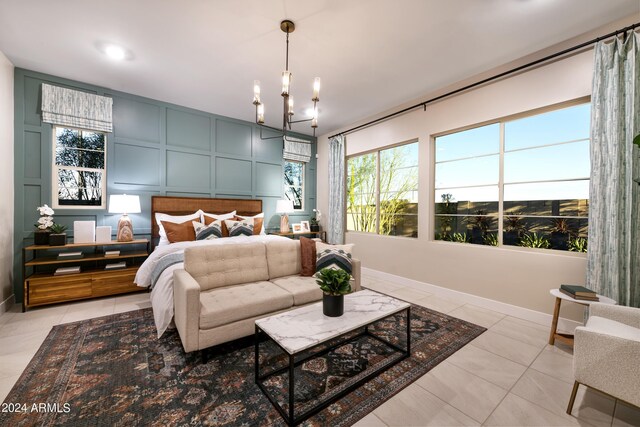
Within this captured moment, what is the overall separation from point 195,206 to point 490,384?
451cm

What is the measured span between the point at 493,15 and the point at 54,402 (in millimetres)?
4408

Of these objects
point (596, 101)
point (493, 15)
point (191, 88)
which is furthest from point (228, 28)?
point (596, 101)

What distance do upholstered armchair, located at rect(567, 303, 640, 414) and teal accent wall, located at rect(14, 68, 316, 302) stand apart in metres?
4.75

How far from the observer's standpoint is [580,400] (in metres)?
1.66

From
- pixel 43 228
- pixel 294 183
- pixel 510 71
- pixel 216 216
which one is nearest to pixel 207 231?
pixel 216 216

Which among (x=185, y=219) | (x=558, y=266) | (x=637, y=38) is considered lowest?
(x=558, y=266)

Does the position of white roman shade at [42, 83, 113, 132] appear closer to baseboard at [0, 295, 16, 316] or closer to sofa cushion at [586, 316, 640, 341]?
baseboard at [0, 295, 16, 316]

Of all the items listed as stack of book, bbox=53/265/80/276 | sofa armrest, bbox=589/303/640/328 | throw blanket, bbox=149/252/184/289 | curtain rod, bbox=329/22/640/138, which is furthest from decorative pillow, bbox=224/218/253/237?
sofa armrest, bbox=589/303/640/328

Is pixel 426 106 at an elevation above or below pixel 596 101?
above

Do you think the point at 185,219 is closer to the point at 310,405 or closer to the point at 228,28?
the point at 228,28

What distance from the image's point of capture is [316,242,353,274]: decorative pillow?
9.20 feet

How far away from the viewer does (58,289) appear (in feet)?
10.1

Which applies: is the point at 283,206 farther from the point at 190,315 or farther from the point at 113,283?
the point at 190,315

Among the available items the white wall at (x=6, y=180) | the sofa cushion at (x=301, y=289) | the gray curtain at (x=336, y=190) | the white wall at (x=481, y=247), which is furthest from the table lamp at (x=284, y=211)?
the white wall at (x=6, y=180)
